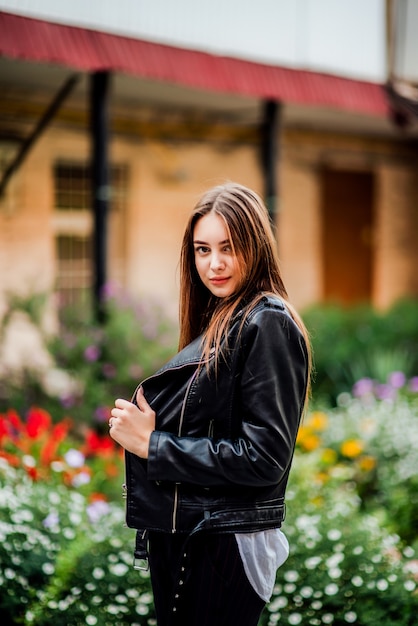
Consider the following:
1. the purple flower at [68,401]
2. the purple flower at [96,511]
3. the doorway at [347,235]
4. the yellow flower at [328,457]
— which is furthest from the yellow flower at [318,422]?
the doorway at [347,235]

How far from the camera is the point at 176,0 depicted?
737 centimetres

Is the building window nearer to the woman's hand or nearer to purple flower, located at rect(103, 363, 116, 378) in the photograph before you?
purple flower, located at rect(103, 363, 116, 378)

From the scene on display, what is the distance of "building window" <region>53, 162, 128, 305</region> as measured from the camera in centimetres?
949

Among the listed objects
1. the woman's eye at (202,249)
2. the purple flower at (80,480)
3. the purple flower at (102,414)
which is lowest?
the purple flower at (102,414)

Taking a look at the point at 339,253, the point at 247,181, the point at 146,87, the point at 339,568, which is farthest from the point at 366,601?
the point at 339,253

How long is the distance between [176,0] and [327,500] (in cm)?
462

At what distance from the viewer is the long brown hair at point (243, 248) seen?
2.26 meters

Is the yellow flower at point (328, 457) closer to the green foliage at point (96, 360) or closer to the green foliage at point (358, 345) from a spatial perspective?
the green foliage at point (96, 360)

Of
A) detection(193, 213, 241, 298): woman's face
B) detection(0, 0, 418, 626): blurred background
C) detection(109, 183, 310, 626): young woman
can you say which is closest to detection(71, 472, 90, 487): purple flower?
detection(0, 0, 418, 626): blurred background

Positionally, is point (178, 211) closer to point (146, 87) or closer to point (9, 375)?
point (146, 87)

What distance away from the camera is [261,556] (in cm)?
228

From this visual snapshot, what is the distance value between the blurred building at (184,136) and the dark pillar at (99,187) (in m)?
0.01

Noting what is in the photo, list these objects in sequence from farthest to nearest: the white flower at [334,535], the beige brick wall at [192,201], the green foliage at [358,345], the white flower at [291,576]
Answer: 1. the beige brick wall at [192,201]
2. the green foliage at [358,345]
3. the white flower at [334,535]
4. the white flower at [291,576]

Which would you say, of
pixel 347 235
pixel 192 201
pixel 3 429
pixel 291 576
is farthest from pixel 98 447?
pixel 347 235
